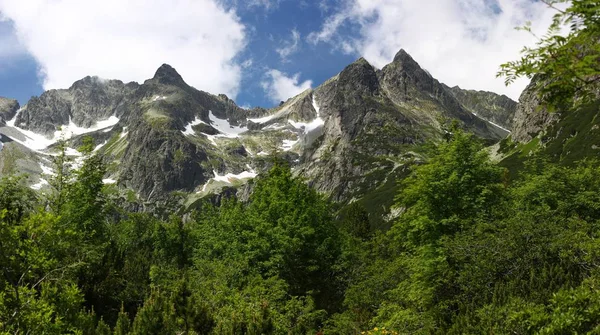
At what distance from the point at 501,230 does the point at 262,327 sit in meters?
12.2

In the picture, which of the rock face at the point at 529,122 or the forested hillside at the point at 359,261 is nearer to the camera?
the forested hillside at the point at 359,261

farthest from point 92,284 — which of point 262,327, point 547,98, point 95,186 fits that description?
point 547,98

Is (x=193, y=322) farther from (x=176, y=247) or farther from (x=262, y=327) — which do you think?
(x=176, y=247)

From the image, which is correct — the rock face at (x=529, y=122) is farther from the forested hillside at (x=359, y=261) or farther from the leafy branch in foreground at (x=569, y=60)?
the leafy branch in foreground at (x=569, y=60)

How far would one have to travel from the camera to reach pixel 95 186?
3175 centimetres

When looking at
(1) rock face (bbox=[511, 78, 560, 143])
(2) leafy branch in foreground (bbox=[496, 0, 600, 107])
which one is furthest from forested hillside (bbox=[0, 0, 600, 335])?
(1) rock face (bbox=[511, 78, 560, 143])

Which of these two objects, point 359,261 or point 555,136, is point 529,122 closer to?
point 555,136

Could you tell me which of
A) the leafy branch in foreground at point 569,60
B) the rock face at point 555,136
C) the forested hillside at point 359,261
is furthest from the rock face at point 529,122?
the leafy branch in foreground at point 569,60

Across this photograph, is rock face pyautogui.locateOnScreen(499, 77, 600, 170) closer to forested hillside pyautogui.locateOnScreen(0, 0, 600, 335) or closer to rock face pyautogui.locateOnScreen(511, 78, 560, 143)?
rock face pyautogui.locateOnScreen(511, 78, 560, 143)

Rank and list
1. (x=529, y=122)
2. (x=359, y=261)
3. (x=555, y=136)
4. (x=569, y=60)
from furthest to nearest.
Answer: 1. (x=529, y=122)
2. (x=555, y=136)
3. (x=359, y=261)
4. (x=569, y=60)

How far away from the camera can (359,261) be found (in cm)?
2942

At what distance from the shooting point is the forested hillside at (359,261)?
35.0 ft

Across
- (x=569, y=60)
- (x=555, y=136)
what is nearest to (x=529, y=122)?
(x=555, y=136)

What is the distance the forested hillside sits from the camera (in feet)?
35.0
